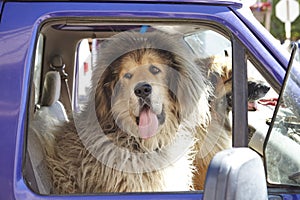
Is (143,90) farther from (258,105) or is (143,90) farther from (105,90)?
(258,105)

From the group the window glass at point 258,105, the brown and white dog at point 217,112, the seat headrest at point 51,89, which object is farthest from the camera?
the seat headrest at point 51,89

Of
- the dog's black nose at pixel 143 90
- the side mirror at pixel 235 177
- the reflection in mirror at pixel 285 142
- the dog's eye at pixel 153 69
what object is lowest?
the side mirror at pixel 235 177

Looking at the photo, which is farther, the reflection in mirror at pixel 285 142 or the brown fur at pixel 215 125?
the brown fur at pixel 215 125

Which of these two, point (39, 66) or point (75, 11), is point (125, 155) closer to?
point (75, 11)

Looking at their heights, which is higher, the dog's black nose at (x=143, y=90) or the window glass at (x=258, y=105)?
the dog's black nose at (x=143, y=90)

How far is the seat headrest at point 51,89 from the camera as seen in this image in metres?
3.36

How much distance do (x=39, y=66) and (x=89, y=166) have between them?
4.03 feet

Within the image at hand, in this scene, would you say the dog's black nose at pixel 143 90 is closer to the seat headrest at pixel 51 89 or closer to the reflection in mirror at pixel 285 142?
the reflection in mirror at pixel 285 142

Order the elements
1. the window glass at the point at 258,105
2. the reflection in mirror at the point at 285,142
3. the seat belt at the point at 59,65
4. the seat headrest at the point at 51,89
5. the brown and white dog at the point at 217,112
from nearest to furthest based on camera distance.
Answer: the reflection in mirror at the point at 285,142 → the window glass at the point at 258,105 → the brown and white dog at the point at 217,112 → the seat headrest at the point at 51,89 → the seat belt at the point at 59,65

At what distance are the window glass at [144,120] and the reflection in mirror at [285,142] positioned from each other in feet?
1.08

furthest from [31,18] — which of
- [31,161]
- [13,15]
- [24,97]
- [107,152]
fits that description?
[107,152]

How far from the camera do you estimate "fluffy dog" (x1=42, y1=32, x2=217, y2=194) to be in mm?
2463

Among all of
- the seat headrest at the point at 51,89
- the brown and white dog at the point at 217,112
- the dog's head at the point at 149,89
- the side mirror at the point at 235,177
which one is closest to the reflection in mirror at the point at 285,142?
the brown and white dog at the point at 217,112

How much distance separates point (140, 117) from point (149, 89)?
128mm
